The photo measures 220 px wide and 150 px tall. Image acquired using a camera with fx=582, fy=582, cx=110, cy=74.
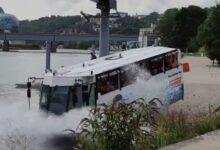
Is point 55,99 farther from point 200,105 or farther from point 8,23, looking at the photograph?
point 8,23

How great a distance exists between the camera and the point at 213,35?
67.2 metres

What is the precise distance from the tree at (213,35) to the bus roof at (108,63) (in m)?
41.1

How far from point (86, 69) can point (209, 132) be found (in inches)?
463

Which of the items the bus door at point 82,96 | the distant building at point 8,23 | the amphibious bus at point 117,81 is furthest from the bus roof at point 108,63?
the distant building at point 8,23

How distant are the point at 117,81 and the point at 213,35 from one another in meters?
46.7

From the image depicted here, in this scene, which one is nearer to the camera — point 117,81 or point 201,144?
point 201,144

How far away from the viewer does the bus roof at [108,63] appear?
2155 cm

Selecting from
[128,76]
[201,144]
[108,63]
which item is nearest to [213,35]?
[108,63]

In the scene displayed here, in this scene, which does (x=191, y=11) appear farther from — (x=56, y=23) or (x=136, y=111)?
(x=136, y=111)

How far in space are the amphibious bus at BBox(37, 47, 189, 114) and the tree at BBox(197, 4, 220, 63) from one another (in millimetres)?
39695

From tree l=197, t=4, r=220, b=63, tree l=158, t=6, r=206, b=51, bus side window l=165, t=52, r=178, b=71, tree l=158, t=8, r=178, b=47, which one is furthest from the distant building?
bus side window l=165, t=52, r=178, b=71

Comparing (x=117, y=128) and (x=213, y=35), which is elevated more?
(x=213, y=35)

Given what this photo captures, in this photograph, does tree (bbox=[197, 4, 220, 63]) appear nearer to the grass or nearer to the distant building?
the grass

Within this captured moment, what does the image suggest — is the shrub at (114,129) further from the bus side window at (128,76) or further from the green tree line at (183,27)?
the green tree line at (183,27)
